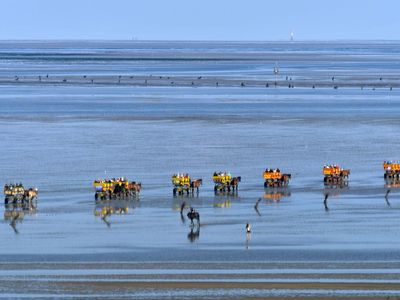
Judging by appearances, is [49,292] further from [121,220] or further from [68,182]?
[68,182]

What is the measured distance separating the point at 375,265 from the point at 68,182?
65.1ft

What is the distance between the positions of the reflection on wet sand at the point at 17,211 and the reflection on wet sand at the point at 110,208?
7.17 feet

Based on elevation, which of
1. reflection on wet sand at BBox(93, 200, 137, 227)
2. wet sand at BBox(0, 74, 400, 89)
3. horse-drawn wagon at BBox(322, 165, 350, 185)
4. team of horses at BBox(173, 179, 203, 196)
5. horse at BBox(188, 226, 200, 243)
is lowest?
horse at BBox(188, 226, 200, 243)

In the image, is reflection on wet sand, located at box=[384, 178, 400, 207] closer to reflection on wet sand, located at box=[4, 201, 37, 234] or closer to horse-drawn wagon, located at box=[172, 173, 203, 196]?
horse-drawn wagon, located at box=[172, 173, 203, 196]

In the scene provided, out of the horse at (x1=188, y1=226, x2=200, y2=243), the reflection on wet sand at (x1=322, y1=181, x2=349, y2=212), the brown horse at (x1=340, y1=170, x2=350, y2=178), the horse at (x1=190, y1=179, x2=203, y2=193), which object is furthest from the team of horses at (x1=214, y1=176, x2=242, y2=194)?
the horse at (x1=188, y1=226, x2=200, y2=243)

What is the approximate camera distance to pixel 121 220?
138 feet

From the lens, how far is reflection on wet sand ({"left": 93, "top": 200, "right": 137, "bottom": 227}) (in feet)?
142

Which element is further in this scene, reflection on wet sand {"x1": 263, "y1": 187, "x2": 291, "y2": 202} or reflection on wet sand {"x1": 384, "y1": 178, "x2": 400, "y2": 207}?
reflection on wet sand {"x1": 384, "y1": 178, "x2": 400, "y2": 207}

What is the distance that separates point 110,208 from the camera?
4478 centimetres

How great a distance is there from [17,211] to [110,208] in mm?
3175

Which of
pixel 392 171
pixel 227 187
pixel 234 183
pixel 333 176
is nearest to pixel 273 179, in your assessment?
pixel 234 183

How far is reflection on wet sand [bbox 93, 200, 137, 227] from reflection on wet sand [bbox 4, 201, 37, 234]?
86.0 inches

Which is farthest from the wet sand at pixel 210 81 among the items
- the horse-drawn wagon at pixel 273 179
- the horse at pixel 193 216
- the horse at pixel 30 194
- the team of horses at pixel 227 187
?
the horse at pixel 193 216

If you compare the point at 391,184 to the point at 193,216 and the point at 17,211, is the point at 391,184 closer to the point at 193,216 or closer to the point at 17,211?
the point at 193,216
